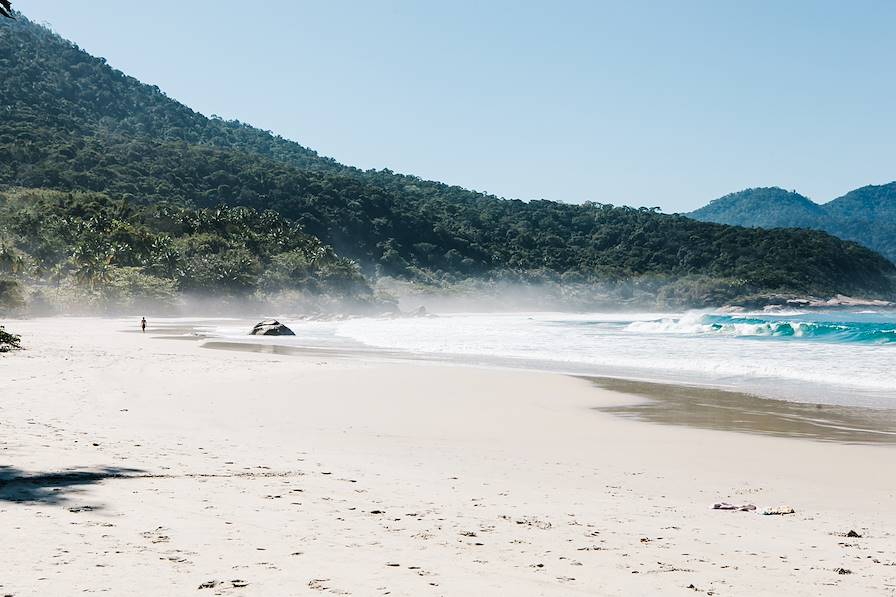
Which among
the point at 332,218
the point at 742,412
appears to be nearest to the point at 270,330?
the point at 742,412

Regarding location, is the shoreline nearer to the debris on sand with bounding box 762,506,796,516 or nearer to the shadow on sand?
the debris on sand with bounding box 762,506,796,516

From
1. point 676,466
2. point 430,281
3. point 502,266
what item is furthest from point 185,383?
point 502,266

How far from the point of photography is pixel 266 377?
789 inches

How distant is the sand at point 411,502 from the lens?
17.0 ft

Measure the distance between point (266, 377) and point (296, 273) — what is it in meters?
77.4

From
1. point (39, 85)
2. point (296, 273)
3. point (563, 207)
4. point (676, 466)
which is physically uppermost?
point (39, 85)

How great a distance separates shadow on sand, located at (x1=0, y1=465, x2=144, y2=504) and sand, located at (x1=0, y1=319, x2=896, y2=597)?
0.04 m

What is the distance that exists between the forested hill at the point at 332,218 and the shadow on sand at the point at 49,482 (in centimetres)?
7774

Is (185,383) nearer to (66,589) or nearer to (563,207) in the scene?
(66,589)

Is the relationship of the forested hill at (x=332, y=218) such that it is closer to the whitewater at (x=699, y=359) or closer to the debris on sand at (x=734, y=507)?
the whitewater at (x=699, y=359)

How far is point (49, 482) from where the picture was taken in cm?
722

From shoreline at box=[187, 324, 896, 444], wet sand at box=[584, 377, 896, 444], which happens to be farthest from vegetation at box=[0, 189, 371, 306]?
wet sand at box=[584, 377, 896, 444]

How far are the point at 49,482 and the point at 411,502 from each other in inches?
127

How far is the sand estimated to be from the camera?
17.0ft
